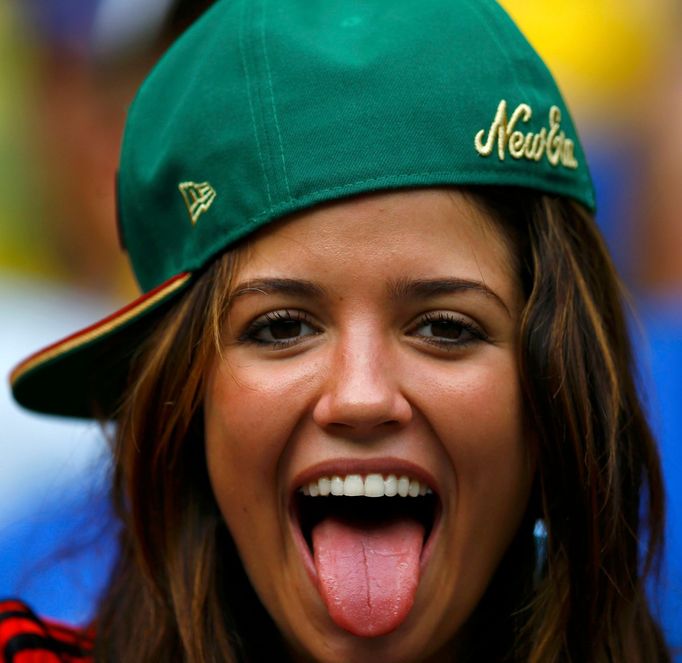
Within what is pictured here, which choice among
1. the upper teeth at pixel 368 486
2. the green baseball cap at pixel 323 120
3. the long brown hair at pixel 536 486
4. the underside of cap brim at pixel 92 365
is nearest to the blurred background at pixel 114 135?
the underside of cap brim at pixel 92 365

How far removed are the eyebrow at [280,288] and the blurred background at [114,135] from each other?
6.72 feet

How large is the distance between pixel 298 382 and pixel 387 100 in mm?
468

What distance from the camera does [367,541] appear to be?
174 cm

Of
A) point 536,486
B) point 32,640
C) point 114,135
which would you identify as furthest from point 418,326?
point 114,135

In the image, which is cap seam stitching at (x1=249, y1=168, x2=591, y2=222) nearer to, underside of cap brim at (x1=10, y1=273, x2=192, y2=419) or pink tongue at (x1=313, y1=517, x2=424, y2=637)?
underside of cap brim at (x1=10, y1=273, x2=192, y2=419)

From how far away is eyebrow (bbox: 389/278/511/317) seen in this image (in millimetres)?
1645

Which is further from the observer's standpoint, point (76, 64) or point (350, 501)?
point (76, 64)

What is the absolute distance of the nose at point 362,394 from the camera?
5.19ft

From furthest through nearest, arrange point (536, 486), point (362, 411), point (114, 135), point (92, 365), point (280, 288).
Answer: point (114, 135), point (92, 365), point (536, 486), point (280, 288), point (362, 411)

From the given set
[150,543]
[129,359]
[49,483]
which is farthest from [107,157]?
[150,543]

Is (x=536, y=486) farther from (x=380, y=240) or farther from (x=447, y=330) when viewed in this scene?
(x=380, y=240)

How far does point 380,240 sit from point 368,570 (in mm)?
531

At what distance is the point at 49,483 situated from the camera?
3.41m

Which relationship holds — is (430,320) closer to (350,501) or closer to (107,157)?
(350,501)
